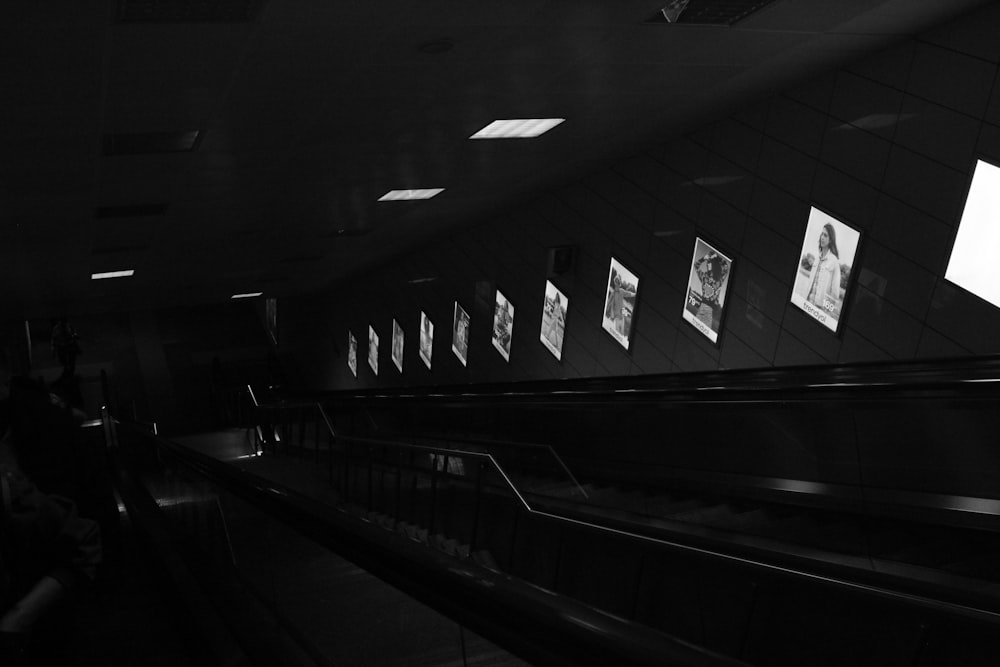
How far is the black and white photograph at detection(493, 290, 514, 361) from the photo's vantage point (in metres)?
13.3

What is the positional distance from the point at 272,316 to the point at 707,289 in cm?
1929

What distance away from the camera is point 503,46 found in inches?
209

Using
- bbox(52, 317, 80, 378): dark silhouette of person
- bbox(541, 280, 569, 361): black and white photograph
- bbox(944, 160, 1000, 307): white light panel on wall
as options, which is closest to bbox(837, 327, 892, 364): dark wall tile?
bbox(944, 160, 1000, 307): white light panel on wall

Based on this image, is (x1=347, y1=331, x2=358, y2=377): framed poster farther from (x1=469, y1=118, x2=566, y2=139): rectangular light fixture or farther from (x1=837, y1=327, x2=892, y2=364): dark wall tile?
(x1=837, y1=327, x2=892, y2=364): dark wall tile

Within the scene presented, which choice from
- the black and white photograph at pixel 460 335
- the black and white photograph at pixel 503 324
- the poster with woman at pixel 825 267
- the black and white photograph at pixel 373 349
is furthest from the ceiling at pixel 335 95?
the black and white photograph at pixel 373 349

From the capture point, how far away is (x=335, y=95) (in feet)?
19.5

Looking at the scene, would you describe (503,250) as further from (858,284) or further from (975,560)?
(975,560)

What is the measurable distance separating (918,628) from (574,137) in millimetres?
6827

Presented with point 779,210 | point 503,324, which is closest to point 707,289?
point 779,210

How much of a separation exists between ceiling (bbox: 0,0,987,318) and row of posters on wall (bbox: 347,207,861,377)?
4.37 feet

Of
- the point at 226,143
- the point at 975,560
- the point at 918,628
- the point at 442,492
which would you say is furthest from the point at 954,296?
the point at 226,143

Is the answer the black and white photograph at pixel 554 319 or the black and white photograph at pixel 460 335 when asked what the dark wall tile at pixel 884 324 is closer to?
the black and white photograph at pixel 554 319

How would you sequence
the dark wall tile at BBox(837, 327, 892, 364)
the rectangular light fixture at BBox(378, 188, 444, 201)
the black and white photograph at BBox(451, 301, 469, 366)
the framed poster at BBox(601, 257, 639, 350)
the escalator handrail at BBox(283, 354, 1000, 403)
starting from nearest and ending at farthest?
the escalator handrail at BBox(283, 354, 1000, 403)
the dark wall tile at BBox(837, 327, 892, 364)
the framed poster at BBox(601, 257, 639, 350)
the rectangular light fixture at BBox(378, 188, 444, 201)
the black and white photograph at BBox(451, 301, 469, 366)

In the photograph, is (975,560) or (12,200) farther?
(12,200)
